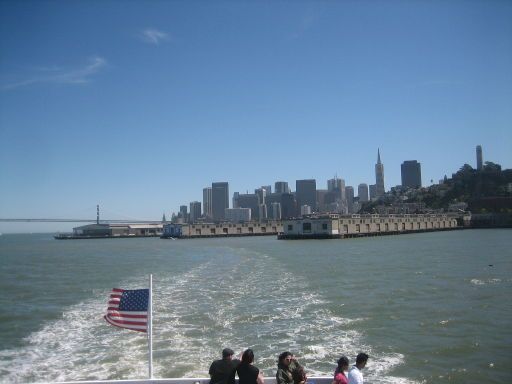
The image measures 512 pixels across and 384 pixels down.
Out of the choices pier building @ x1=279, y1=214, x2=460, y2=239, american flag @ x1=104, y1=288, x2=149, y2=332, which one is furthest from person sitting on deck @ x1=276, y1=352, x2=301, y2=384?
pier building @ x1=279, y1=214, x2=460, y2=239

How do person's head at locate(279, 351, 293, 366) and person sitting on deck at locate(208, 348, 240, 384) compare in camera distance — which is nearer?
person sitting on deck at locate(208, 348, 240, 384)

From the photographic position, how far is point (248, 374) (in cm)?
812

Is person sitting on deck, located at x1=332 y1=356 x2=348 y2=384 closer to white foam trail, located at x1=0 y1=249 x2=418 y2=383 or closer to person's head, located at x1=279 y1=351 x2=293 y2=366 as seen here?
person's head, located at x1=279 y1=351 x2=293 y2=366

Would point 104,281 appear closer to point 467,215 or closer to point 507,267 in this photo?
point 507,267

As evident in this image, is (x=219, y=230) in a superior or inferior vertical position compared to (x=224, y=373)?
inferior

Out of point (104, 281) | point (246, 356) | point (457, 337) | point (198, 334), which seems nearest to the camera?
point (246, 356)

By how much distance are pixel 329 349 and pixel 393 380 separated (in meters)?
3.01

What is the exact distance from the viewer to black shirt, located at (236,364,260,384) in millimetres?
8117

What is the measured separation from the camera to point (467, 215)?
18175 cm

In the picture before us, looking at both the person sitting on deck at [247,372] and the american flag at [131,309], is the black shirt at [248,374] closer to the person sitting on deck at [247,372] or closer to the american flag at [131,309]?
the person sitting on deck at [247,372]

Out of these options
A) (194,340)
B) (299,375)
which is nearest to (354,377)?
(299,375)

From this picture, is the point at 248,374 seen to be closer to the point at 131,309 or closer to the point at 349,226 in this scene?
the point at 131,309

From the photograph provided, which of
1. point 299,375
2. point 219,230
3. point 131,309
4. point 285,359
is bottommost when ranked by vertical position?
point 219,230

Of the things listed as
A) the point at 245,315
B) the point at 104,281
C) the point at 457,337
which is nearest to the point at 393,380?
the point at 457,337
